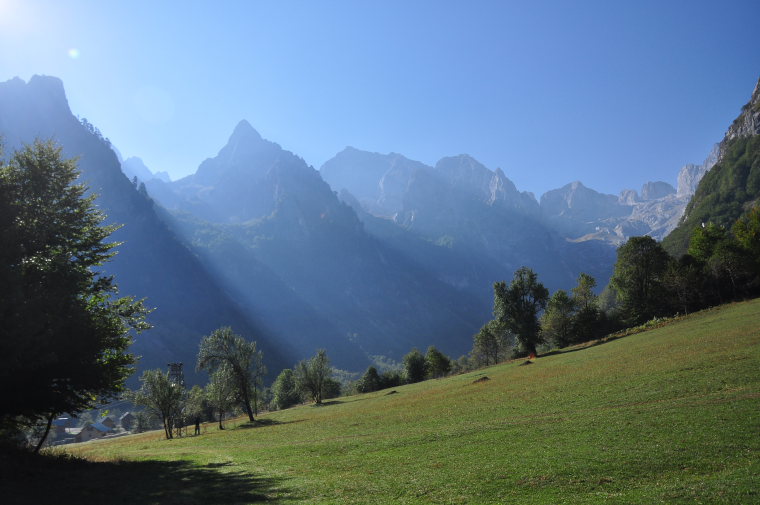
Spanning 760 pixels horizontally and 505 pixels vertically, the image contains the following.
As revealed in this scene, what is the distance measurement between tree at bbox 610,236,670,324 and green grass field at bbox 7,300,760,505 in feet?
184

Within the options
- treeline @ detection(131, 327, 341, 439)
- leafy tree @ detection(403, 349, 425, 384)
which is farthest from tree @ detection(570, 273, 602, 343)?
treeline @ detection(131, 327, 341, 439)

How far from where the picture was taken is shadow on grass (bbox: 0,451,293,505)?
1620cm

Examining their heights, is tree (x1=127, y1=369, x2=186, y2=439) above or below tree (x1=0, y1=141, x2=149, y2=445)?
below

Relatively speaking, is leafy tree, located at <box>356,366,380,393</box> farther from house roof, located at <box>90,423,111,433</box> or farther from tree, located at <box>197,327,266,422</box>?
house roof, located at <box>90,423,111,433</box>

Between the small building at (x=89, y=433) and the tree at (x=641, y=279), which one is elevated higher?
the tree at (x=641, y=279)

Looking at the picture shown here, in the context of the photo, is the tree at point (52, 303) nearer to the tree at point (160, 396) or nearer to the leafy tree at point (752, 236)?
the tree at point (160, 396)

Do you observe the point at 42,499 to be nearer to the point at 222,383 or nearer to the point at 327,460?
the point at 327,460

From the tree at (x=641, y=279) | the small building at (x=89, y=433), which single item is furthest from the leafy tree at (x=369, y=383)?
the small building at (x=89, y=433)

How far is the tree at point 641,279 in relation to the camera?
86375mm

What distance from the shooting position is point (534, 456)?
60.4 feet

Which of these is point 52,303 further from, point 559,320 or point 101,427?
point 101,427

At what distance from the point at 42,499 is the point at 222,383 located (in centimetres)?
5406

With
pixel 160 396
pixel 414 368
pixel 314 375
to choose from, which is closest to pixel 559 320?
pixel 414 368

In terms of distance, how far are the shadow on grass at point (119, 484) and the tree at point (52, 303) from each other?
3579 millimetres
